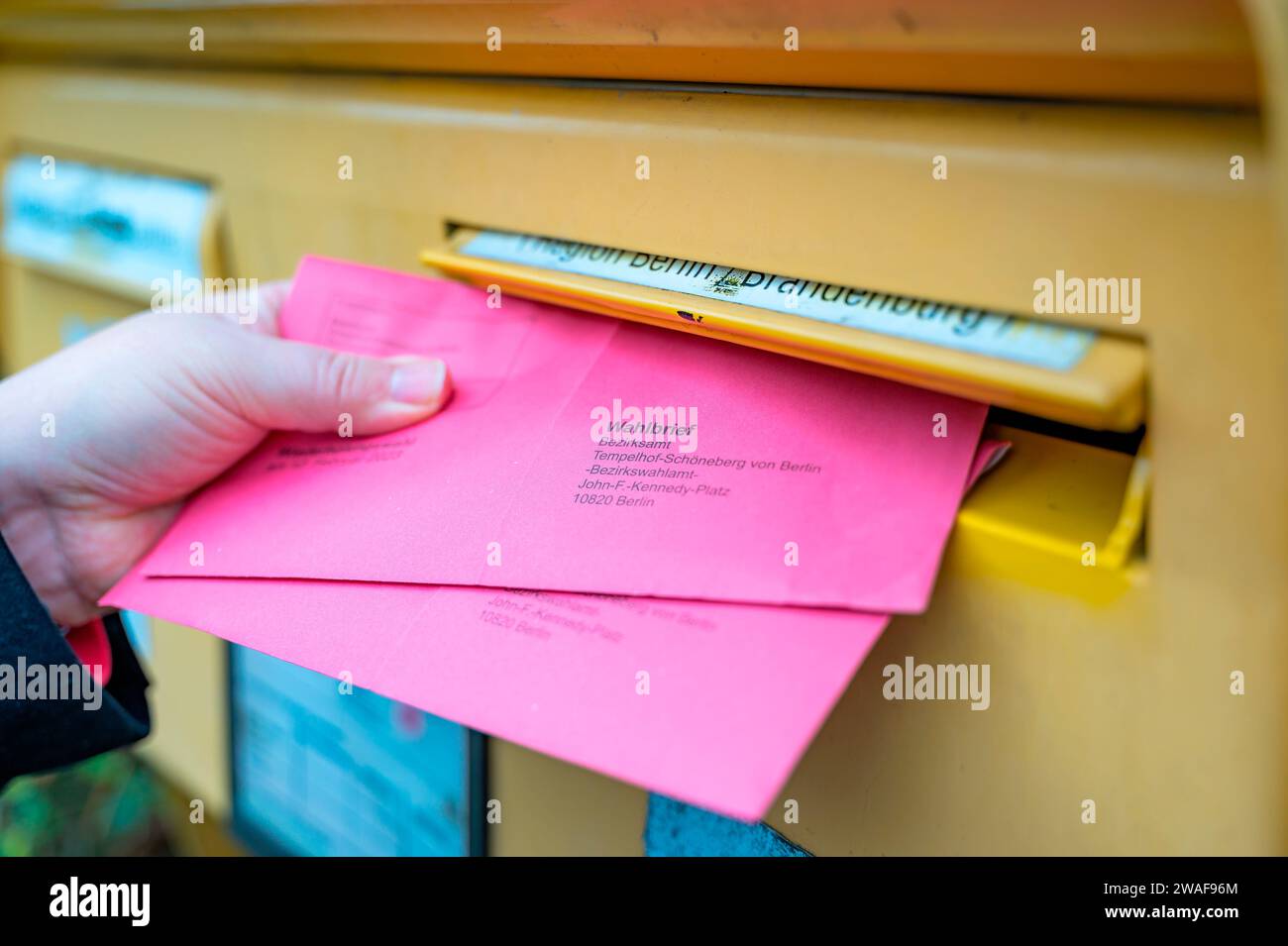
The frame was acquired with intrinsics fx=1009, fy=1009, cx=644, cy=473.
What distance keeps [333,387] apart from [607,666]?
1.42 feet

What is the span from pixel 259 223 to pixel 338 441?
0.38 m

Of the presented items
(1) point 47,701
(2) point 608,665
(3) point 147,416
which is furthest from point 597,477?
(1) point 47,701

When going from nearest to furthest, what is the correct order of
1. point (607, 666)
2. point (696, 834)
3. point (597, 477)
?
point (607, 666)
point (597, 477)
point (696, 834)

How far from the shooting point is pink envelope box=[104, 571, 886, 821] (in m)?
0.56

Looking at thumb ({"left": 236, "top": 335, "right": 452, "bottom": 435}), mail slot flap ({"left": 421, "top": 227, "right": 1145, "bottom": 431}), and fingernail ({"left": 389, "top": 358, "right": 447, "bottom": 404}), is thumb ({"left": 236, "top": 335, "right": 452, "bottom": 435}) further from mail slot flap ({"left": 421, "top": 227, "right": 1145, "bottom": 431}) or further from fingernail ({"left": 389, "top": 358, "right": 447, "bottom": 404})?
mail slot flap ({"left": 421, "top": 227, "right": 1145, "bottom": 431})

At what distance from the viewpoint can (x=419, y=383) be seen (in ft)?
2.99

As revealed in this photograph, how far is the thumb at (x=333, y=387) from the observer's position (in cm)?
91

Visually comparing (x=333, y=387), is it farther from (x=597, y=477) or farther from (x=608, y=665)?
(x=608, y=665)

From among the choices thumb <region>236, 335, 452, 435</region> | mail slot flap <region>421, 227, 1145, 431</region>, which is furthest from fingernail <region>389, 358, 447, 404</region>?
mail slot flap <region>421, 227, 1145, 431</region>

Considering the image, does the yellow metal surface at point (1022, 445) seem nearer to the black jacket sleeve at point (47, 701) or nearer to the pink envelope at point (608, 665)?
the pink envelope at point (608, 665)

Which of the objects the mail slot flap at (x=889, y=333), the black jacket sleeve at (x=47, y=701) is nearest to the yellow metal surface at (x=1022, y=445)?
the mail slot flap at (x=889, y=333)

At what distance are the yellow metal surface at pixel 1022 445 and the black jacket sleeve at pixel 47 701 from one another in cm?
55

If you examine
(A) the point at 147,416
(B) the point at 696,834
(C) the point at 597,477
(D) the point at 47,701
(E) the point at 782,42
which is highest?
(E) the point at 782,42
